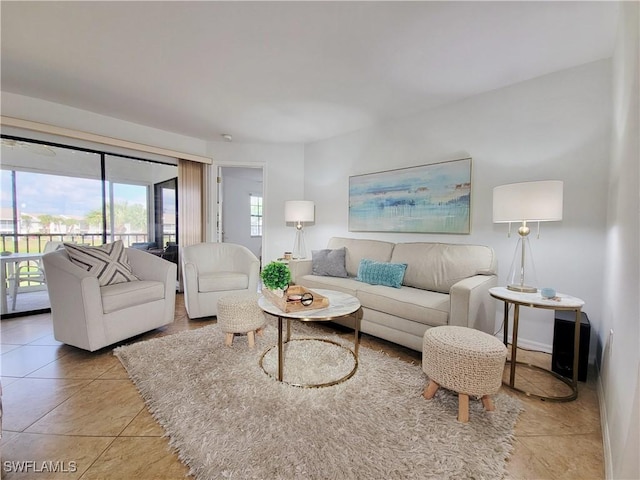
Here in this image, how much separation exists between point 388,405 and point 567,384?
1.34 metres

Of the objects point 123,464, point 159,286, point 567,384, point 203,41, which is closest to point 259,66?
point 203,41

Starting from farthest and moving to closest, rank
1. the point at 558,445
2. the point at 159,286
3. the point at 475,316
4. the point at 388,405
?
the point at 159,286
the point at 475,316
the point at 388,405
the point at 558,445

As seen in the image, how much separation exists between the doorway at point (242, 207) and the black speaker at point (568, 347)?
5.31 metres

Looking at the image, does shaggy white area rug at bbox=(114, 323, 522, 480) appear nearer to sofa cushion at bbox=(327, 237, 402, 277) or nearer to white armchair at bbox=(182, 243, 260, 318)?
white armchair at bbox=(182, 243, 260, 318)

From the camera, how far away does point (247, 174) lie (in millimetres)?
6500

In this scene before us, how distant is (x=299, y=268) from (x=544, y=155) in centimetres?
259

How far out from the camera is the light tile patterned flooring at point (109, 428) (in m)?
1.25

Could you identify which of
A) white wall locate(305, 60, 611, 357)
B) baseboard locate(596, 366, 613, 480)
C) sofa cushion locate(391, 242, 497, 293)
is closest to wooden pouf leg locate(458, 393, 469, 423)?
baseboard locate(596, 366, 613, 480)

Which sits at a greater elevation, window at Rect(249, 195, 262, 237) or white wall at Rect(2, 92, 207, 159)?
white wall at Rect(2, 92, 207, 159)

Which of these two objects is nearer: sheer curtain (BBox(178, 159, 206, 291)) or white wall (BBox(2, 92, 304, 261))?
sheer curtain (BBox(178, 159, 206, 291))

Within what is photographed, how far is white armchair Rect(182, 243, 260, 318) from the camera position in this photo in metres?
3.08

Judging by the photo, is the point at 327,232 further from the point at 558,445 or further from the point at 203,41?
the point at 558,445

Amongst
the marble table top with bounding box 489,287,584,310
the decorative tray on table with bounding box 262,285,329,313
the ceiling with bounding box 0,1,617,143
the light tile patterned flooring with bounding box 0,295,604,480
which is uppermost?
the ceiling with bounding box 0,1,617,143

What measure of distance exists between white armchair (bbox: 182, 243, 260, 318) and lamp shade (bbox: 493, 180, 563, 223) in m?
2.51
